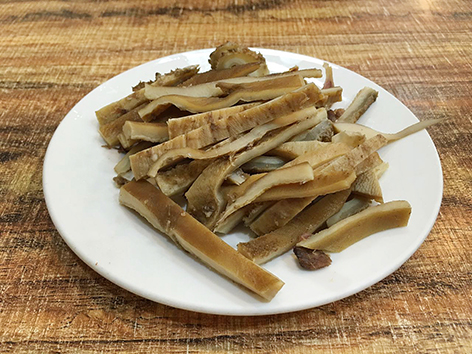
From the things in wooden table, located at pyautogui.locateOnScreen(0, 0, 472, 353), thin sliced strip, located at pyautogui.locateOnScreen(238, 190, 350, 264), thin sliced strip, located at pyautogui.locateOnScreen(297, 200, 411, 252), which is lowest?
wooden table, located at pyautogui.locateOnScreen(0, 0, 472, 353)

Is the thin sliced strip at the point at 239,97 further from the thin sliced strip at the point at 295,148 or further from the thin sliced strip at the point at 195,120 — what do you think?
the thin sliced strip at the point at 295,148

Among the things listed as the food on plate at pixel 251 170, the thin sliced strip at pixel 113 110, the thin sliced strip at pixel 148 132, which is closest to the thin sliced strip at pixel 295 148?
the food on plate at pixel 251 170

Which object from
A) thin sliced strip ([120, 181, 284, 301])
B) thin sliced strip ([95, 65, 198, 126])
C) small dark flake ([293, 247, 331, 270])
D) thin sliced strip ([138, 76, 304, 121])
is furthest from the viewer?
thin sliced strip ([95, 65, 198, 126])

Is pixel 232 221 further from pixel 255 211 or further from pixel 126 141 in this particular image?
pixel 126 141

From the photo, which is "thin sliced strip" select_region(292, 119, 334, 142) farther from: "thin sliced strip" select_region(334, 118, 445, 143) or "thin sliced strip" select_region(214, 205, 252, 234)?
"thin sliced strip" select_region(214, 205, 252, 234)

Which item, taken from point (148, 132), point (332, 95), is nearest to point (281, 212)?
point (148, 132)

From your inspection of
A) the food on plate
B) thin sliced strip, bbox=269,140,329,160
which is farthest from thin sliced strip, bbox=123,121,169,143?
→ thin sliced strip, bbox=269,140,329,160

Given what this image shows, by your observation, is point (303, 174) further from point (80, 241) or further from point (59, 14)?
point (59, 14)
